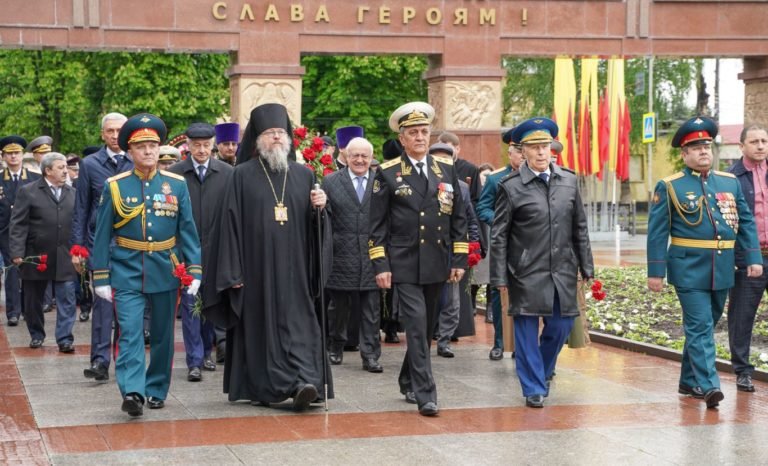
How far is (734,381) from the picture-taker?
423 inches

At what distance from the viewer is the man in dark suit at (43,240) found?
1337 centimetres

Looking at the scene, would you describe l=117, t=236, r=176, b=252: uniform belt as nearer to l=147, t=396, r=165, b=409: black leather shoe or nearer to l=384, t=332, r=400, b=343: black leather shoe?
l=147, t=396, r=165, b=409: black leather shoe

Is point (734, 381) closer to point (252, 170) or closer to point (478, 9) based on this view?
point (252, 170)

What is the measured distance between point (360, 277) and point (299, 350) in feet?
8.74

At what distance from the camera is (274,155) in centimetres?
924

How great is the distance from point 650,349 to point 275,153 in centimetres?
494

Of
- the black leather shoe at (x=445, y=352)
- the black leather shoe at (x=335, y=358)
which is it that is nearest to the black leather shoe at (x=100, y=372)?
the black leather shoe at (x=335, y=358)

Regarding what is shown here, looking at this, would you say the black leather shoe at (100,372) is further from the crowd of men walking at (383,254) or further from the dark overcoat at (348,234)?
the dark overcoat at (348,234)

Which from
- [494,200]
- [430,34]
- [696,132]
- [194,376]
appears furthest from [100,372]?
[430,34]

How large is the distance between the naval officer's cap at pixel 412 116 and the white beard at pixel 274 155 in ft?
2.65

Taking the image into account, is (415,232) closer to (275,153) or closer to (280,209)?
(280,209)

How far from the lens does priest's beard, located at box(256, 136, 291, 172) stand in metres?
9.24

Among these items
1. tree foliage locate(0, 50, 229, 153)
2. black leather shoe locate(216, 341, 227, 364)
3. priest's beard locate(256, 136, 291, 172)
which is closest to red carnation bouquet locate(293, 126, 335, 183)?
priest's beard locate(256, 136, 291, 172)

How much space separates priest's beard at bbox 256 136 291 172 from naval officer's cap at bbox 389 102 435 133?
79 cm
